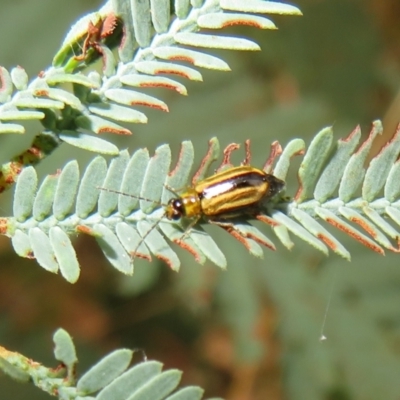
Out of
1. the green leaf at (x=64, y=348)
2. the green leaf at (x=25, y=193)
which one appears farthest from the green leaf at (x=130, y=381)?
the green leaf at (x=25, y=193)

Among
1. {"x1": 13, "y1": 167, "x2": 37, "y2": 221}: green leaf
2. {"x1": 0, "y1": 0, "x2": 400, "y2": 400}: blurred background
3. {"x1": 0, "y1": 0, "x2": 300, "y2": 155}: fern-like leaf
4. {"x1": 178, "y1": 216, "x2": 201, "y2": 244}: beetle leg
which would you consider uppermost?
{"x1": 0, "y1": 0, "x2": 300, "y2": 155}: fern-like leaf

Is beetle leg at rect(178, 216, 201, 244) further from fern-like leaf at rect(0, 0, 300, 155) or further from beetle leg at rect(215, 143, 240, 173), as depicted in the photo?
fern-like leaf at rect(0, 0, 300, 155)

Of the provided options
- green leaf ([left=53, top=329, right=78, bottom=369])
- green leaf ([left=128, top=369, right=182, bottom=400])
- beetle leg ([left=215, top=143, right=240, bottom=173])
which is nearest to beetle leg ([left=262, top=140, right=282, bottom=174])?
beetle leg ([left=215, top=143, right=240, bottom=173])

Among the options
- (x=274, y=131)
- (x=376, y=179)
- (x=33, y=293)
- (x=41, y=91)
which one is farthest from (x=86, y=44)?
(x=33, y=293)

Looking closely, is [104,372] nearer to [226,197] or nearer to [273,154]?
[226,197]

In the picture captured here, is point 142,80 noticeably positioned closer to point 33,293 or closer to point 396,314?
point 396,314

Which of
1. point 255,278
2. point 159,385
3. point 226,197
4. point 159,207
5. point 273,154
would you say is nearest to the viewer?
point 159,385

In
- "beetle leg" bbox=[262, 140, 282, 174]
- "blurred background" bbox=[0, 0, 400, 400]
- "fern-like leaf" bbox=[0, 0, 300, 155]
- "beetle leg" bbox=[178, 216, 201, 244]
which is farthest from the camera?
"blurred background" bbox=[0, 0, 400, 400]

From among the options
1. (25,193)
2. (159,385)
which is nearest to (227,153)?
(25,193)
